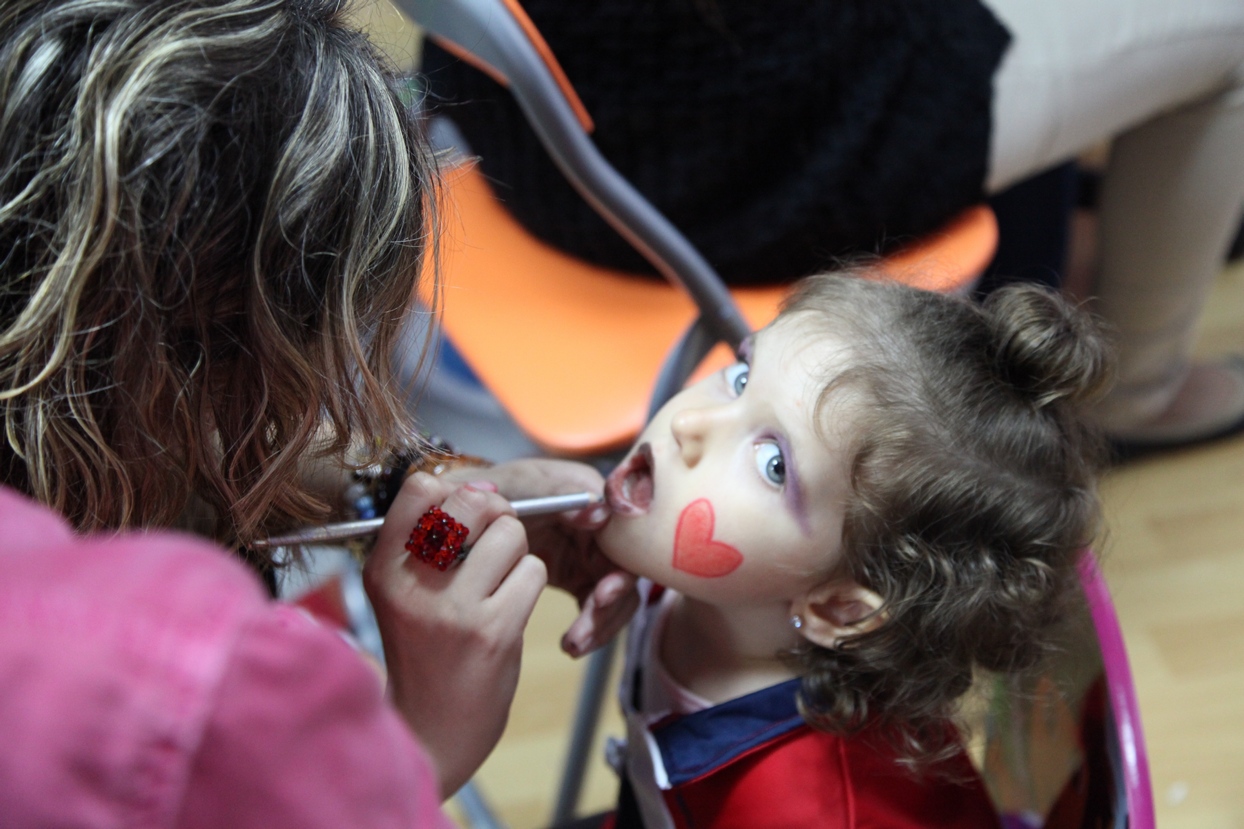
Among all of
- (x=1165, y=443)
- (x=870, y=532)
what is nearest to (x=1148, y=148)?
(x=1165, y=443)

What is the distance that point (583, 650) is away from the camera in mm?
682

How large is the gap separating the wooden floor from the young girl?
0.56 m

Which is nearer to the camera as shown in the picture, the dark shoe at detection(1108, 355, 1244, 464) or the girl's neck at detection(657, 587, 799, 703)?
Answer: the girl's neck at detection(657, 587, 799, 703)

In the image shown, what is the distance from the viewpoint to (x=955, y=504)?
60 centimetres

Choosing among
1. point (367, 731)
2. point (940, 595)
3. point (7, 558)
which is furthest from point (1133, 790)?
point (7, 558)

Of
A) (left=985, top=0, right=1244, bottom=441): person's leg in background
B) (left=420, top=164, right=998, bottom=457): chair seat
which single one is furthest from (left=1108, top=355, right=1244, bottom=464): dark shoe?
(left=420, top=164, right=998, bottom=457): chair seat

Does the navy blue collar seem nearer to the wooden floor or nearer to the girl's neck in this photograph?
the girl's neck

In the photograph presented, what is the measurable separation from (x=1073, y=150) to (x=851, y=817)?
742 millimetres

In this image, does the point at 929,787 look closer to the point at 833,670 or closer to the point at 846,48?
the point at 833,670

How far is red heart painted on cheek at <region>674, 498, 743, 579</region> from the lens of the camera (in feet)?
2.04

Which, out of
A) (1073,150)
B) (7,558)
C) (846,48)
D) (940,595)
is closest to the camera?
(7,558)

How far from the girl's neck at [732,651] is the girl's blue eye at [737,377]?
146 millimetres

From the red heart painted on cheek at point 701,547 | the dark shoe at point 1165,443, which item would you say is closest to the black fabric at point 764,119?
the red heart painted on cheek at point 701,547

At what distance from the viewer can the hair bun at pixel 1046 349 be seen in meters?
0.62
